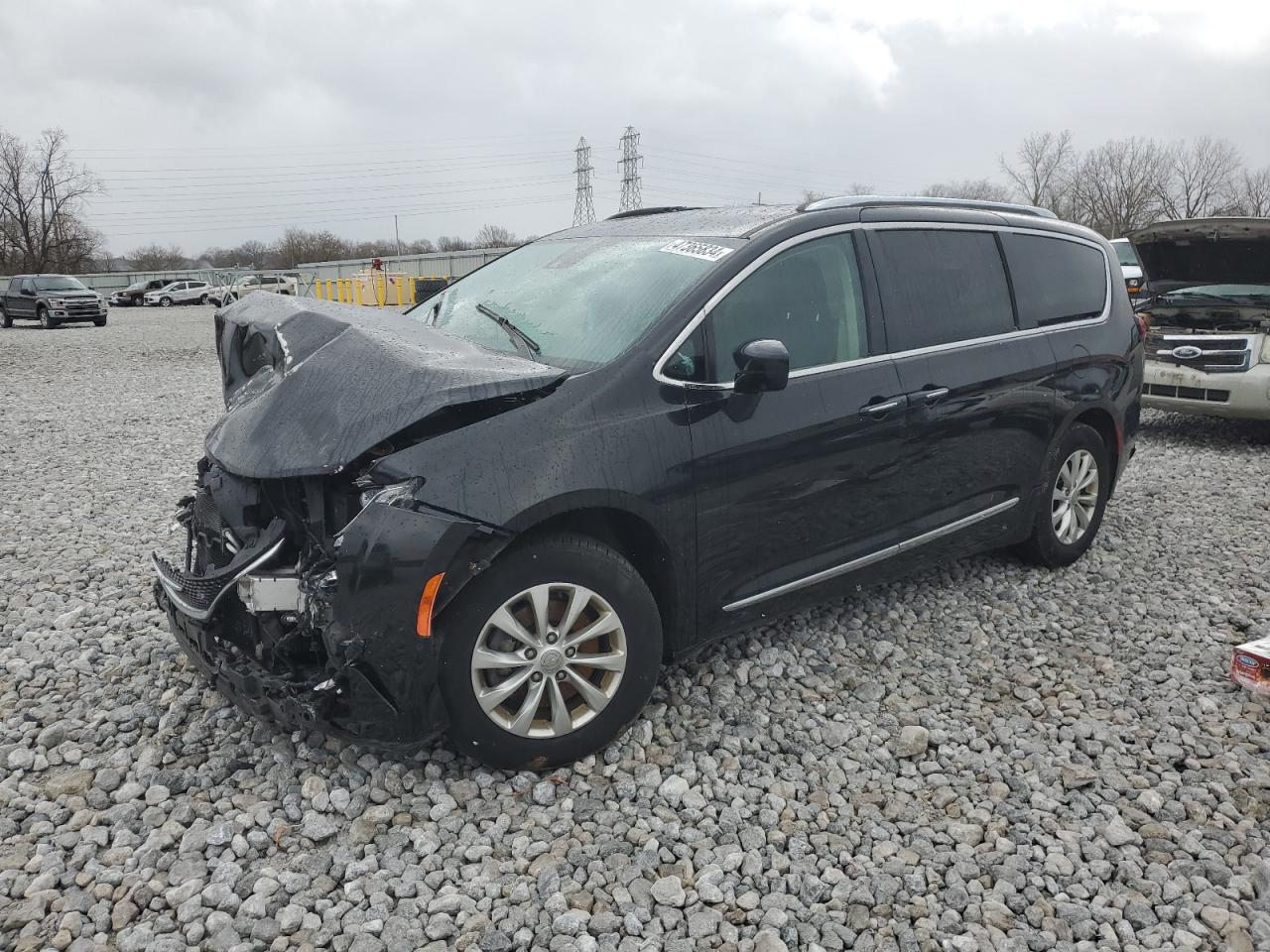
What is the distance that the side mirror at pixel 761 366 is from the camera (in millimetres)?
3182

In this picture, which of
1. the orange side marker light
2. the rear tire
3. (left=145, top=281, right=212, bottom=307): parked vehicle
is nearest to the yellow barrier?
(left=145, top=281, right=212, bottom=307): parked vehicle

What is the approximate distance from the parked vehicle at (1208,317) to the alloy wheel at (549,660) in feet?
23.0

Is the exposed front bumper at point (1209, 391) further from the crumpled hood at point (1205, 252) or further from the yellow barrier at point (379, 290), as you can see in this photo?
the yellow barrier at point (379, 290)

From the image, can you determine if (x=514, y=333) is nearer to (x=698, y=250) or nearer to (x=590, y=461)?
(x=698, y=250)

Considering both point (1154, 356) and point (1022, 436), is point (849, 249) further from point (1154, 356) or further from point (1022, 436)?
point (1154, 356)

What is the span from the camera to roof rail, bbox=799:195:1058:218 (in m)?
3.89

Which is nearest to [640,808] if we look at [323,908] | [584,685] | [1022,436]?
[584,685]

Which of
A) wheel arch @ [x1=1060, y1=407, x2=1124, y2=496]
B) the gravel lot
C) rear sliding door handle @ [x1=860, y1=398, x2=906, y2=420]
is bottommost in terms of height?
the gravel lot

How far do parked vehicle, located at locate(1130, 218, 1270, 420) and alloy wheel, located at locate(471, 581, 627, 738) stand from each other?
276 inches

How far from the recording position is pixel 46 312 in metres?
27.0

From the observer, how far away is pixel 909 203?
416cm

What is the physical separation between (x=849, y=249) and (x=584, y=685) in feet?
6.68

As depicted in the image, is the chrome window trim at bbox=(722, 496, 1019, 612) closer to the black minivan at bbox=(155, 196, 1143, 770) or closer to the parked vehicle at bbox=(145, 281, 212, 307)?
the black minivan at bbox=(155, 196, 1143, 770)

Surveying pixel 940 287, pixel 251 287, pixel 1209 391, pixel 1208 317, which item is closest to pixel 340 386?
pixel 940 287
